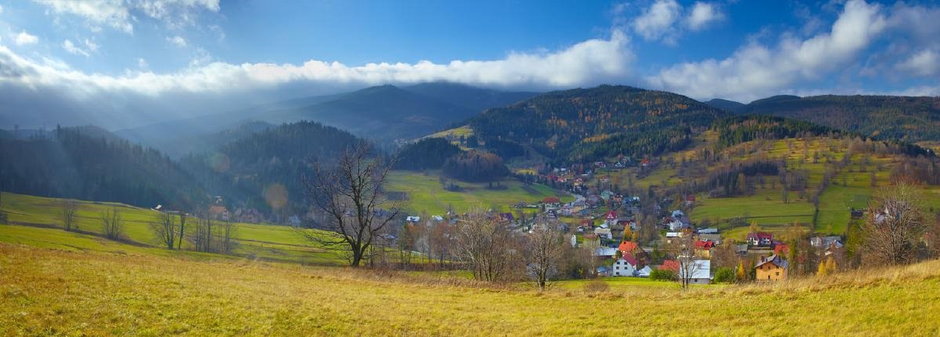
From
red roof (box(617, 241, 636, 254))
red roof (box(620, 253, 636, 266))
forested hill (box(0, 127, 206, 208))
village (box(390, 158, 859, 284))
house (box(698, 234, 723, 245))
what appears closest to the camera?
village (box(390, 158, 859, 284))

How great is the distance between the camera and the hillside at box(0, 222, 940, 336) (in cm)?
1175

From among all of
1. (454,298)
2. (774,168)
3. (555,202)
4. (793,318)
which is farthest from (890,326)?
(774,168)

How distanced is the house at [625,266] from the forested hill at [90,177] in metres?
149

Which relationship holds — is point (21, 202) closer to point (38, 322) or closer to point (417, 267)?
point (417, 267)

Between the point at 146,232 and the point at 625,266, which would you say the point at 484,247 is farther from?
the point at 146,232

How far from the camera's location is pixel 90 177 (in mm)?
182375

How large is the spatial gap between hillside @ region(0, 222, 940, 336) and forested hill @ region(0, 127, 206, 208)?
179247 millimetres

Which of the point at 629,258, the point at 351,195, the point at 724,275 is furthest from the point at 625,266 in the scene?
the point at 351,195

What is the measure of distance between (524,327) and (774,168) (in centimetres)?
19774

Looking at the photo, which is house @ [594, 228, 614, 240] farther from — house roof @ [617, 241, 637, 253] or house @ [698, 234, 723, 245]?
house @ [698, 234, 723, 245]

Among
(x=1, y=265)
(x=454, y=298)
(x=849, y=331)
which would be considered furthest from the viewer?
(x=454, y=298)

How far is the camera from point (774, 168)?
589ft

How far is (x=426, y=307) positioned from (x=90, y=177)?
705 feet

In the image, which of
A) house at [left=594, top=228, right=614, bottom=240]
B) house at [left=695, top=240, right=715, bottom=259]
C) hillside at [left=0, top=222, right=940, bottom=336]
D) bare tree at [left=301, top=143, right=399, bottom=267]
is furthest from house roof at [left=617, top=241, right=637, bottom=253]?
hillside at [left=0, top=222, right=940, bottom=336]
